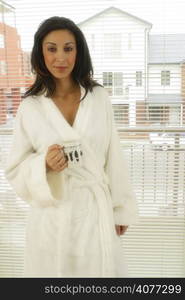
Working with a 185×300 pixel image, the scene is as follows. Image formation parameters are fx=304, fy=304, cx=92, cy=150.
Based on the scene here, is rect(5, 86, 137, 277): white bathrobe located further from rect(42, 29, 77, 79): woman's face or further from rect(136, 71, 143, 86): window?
rect(136, 71, 143, 86): window

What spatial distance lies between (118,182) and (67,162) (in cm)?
24

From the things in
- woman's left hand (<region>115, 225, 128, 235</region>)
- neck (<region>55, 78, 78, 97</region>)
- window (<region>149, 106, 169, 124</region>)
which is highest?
neck (<region>55, 78, 78, 97</region>)

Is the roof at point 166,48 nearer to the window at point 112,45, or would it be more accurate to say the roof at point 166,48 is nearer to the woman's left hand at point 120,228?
the window at point 112,45

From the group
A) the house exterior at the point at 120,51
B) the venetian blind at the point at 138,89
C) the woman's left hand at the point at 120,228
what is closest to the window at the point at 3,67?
the venetian blind at the point at 138,89

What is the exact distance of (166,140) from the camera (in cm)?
149

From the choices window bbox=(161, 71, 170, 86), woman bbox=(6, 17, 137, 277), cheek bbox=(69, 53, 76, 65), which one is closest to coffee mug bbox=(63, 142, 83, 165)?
woman bbox=(6, 17, 137, 277)

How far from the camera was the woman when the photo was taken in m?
1.03

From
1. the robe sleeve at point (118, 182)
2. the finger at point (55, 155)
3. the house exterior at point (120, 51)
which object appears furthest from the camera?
the house exterior at point (120, 51)

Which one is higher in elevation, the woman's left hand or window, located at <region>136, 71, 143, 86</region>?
window, located at <region>136, 71, 143, 86</region>

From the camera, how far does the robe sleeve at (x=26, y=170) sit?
3.36ft

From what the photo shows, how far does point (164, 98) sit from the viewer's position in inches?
56.8

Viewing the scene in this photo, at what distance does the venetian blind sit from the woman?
358mm

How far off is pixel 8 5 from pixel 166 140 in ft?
3.23

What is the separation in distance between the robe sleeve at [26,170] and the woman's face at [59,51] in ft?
0.61
